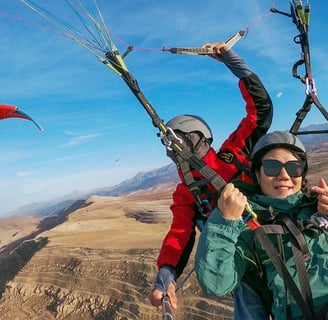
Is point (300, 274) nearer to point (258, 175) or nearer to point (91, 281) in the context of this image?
point (258, 175)

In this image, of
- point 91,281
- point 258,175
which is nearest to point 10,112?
point 258,175

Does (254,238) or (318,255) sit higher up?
(254,238)

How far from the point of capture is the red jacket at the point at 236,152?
334 cm

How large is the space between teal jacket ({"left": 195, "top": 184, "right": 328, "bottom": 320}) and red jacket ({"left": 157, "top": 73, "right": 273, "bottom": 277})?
2.84ft

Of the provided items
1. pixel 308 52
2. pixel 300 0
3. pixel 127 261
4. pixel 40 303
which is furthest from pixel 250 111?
pixel 40 303

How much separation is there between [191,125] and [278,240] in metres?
1.79

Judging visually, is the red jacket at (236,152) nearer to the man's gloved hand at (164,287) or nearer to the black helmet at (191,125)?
the black helmet at (191,125)

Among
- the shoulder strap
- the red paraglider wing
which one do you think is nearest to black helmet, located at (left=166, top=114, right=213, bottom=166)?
the shoulder strap

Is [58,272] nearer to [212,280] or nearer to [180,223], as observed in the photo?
[180,223]

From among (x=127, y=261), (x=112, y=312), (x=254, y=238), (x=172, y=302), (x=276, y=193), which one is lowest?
(x=112, y=312)

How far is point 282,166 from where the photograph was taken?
2498mm

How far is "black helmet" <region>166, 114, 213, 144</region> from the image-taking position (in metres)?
3.81

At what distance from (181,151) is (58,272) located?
1259cm

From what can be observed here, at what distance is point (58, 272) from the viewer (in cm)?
1430
